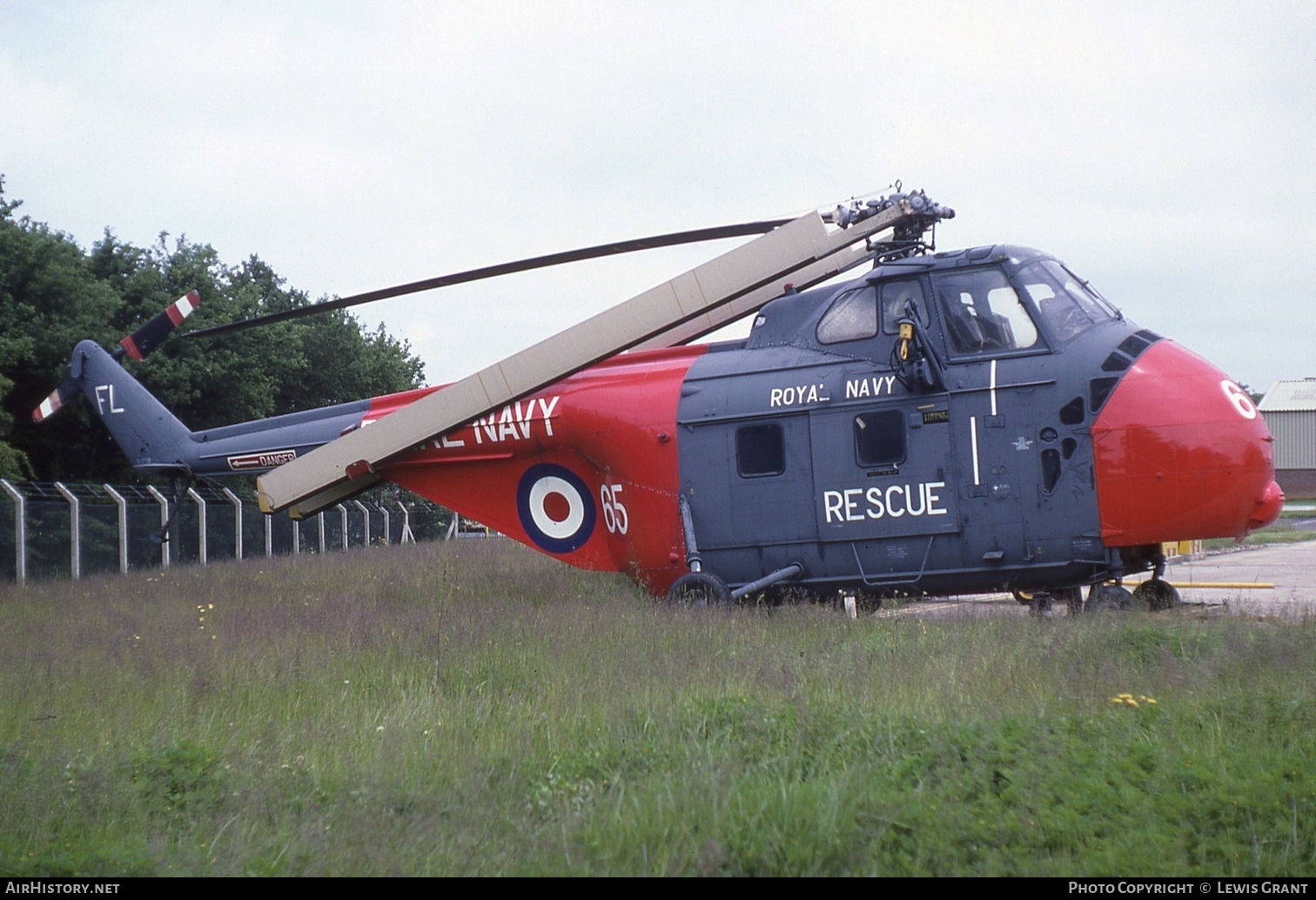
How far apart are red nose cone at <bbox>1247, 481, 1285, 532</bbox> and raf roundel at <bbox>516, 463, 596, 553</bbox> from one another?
22.1 ft

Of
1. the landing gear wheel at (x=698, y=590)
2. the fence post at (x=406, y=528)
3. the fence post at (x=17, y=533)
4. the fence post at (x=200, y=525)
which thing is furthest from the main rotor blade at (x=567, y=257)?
the fence post at (x=406, y=528)

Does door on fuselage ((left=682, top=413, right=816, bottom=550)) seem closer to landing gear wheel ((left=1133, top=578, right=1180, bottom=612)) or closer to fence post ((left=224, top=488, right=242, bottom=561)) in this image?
landing gear wheel ((left=1133, top=578, right=1180, bottom=612))

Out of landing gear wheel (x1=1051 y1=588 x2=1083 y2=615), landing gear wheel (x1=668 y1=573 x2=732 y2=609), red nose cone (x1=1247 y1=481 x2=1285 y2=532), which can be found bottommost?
landing gear wheel (x1=1051 y1=588 x2=1083 y2=615)

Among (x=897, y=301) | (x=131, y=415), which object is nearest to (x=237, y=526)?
(x=131, y=415)

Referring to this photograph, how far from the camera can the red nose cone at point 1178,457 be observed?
9.54 m

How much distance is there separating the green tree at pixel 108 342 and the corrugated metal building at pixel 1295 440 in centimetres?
5920

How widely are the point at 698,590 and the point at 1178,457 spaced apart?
15.7 ft

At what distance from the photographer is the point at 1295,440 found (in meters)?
70.0

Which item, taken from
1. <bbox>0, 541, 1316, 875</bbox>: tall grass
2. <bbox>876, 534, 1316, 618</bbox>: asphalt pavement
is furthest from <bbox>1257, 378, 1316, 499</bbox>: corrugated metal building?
<bbox>0, 541, 1316, 875</bbox>: tall grass

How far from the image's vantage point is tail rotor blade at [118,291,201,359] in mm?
15109

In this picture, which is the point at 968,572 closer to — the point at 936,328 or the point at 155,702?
the point at 936,328

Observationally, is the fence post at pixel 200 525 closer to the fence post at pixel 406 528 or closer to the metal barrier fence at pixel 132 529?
the metal barrier fence at pixel 132 529

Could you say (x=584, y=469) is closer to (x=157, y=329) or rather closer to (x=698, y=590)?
(x=698, y=590)

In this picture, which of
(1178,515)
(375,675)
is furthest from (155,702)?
(1178,515)
